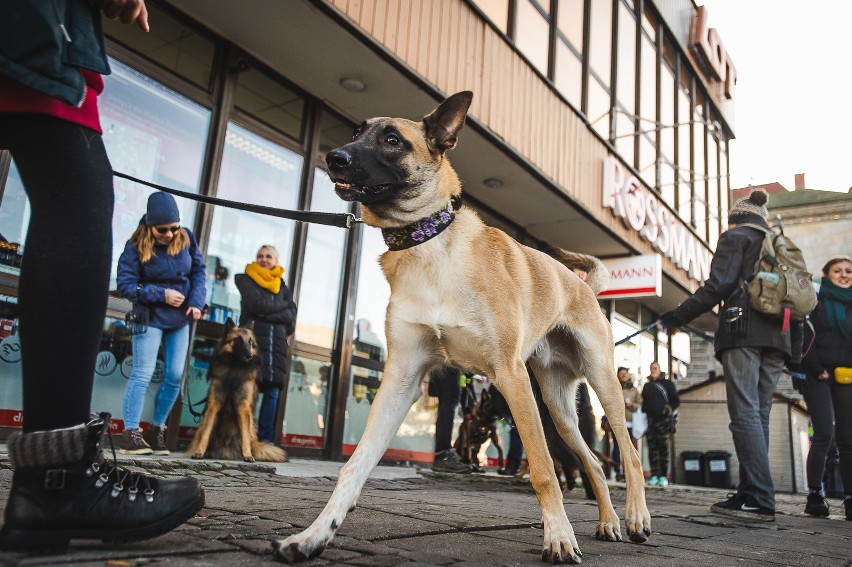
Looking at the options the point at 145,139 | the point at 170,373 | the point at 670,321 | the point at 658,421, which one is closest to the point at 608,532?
the point at 670,321

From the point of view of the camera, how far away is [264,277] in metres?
6.30

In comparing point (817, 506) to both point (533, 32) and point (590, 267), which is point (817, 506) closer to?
point (590, 267)

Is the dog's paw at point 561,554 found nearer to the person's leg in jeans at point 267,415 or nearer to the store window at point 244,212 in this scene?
the person's leg in jeans at point 267,415

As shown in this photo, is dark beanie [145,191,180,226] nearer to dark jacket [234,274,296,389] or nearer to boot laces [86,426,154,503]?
dark jacket [234,274,296,389]

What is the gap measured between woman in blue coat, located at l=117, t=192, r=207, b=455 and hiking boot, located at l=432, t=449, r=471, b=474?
9.04ft

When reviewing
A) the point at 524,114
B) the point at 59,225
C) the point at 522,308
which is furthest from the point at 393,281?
the point at 524,114

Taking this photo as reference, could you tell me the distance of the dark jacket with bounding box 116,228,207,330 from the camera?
17.4 feet

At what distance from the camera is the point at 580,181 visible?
10289 millimetres

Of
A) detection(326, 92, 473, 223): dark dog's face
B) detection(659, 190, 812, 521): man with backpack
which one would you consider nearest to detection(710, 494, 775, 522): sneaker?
detection(659, 190, 812, 521): man with backpack

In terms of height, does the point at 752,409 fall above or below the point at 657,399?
below

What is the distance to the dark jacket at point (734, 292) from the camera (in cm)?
477

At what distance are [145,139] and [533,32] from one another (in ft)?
21.9

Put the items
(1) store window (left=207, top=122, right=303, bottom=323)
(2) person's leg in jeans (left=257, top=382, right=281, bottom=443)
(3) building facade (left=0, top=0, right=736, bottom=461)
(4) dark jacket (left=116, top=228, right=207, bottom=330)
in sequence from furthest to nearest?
(1) store window (left=207, top=122, right=303, bottom=323)
(2) person's leg in jeans (left=257, top=382, right=281, bottom=443)
(3) building facade (left=0, top=0, right=736, bottom=461)
(4) dark jacket (left=116, top=228, right=207, bottom=330)

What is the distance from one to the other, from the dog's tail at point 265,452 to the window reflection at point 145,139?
1942 mm
